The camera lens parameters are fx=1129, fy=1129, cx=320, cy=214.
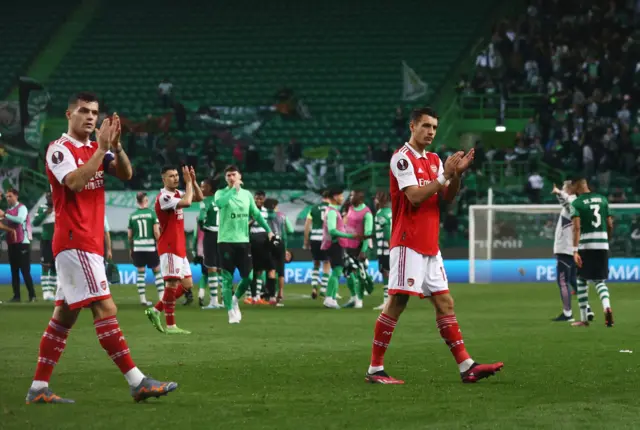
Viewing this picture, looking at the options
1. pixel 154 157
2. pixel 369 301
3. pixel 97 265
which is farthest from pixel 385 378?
pixel 154 157

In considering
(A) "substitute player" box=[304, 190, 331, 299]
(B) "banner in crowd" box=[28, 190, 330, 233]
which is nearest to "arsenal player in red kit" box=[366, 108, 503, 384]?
(A) "substitute player" box=[304, 190, 331, 299]

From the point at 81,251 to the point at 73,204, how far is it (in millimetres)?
325

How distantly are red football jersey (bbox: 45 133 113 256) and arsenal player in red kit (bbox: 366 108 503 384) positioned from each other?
241 cm

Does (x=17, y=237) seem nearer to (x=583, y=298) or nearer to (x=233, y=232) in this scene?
(x=233, y=232)

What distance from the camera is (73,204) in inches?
302

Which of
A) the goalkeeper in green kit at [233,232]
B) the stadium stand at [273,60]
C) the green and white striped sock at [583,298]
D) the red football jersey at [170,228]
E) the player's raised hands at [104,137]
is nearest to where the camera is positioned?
the player's raised hands at [104,137]

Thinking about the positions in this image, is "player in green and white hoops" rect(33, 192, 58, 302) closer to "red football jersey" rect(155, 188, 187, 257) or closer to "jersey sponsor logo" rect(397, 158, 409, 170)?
"red football jersey" rect(155, 188, 187, 257)

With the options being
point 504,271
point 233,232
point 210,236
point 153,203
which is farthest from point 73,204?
point 153,203

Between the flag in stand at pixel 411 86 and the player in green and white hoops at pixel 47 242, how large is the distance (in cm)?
1726

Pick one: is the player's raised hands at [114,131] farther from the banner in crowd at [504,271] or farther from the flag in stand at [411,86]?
the flag in stand at [411,86]

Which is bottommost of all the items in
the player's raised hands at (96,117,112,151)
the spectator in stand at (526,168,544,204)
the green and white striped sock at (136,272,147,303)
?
the green and white striped sock at (136,272,147,303)

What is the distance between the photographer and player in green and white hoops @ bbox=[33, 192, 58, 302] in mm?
20875

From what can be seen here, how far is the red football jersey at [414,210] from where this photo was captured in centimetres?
887

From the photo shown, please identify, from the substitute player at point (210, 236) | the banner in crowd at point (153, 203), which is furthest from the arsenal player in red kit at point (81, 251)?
the banner in crowd at point (153, 203)
